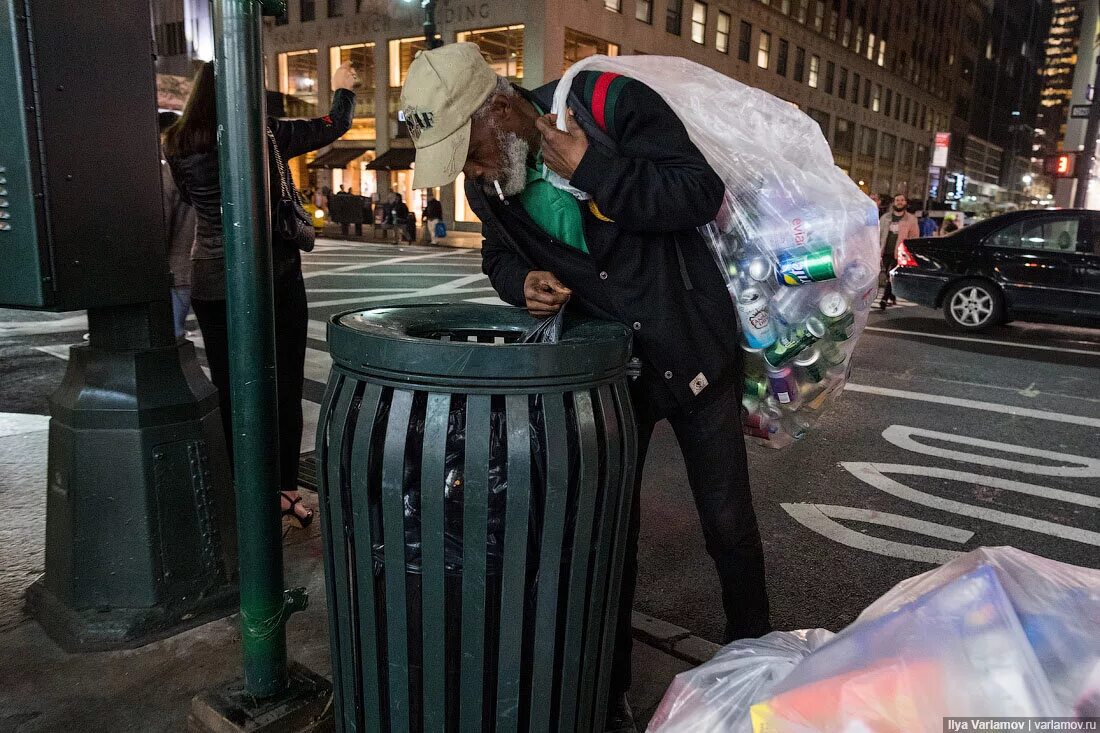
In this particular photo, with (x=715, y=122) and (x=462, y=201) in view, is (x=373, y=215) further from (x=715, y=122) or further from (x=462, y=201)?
(x=715, y=122)

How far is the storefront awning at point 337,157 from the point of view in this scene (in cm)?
3525

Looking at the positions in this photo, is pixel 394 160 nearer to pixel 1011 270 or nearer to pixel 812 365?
pixel 1011 270

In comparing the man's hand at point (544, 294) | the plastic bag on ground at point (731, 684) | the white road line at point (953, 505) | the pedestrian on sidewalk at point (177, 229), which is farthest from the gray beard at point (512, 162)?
the pedestrian on sidewalk at point (177, 229)

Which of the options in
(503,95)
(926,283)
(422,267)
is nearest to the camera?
(503,95)

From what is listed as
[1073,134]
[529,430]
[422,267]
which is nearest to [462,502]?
[529,430]

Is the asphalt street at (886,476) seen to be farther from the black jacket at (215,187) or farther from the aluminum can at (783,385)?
the black jacket at (215,187)

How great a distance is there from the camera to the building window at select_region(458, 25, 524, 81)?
3078 cm

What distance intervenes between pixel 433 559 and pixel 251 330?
83cm

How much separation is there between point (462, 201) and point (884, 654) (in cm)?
3289

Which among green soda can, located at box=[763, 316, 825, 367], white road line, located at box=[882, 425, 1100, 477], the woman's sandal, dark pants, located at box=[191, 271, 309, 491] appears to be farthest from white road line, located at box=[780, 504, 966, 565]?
dark pants, located at box=[191, 271, 309, 491]

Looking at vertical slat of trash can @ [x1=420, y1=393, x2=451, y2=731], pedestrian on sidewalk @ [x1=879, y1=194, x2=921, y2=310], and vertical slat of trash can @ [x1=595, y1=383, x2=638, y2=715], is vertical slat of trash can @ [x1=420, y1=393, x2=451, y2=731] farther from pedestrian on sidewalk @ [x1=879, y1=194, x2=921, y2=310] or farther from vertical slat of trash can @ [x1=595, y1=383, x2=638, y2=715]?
pedestrian on sidewalk @ [x1=879, y1=194, x2=921, y2=310]

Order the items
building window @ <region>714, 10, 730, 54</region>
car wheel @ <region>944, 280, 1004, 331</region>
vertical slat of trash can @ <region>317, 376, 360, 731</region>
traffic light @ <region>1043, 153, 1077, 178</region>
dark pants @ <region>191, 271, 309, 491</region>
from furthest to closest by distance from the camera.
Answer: building window @ <region>714, 10, 730, 54</region>, traffic light @ <region>1043, 153, 1077, 178</region>, car wheel @ <region>944, 280, 1004, 331</region>, dark pants @ <region>191, 271, 309, 491</region>, vertical slat of trash can @ <region>317, 376, 360, 731</region>

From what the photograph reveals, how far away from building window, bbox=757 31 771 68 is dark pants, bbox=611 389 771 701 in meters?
41.9

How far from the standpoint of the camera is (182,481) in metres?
2.73
